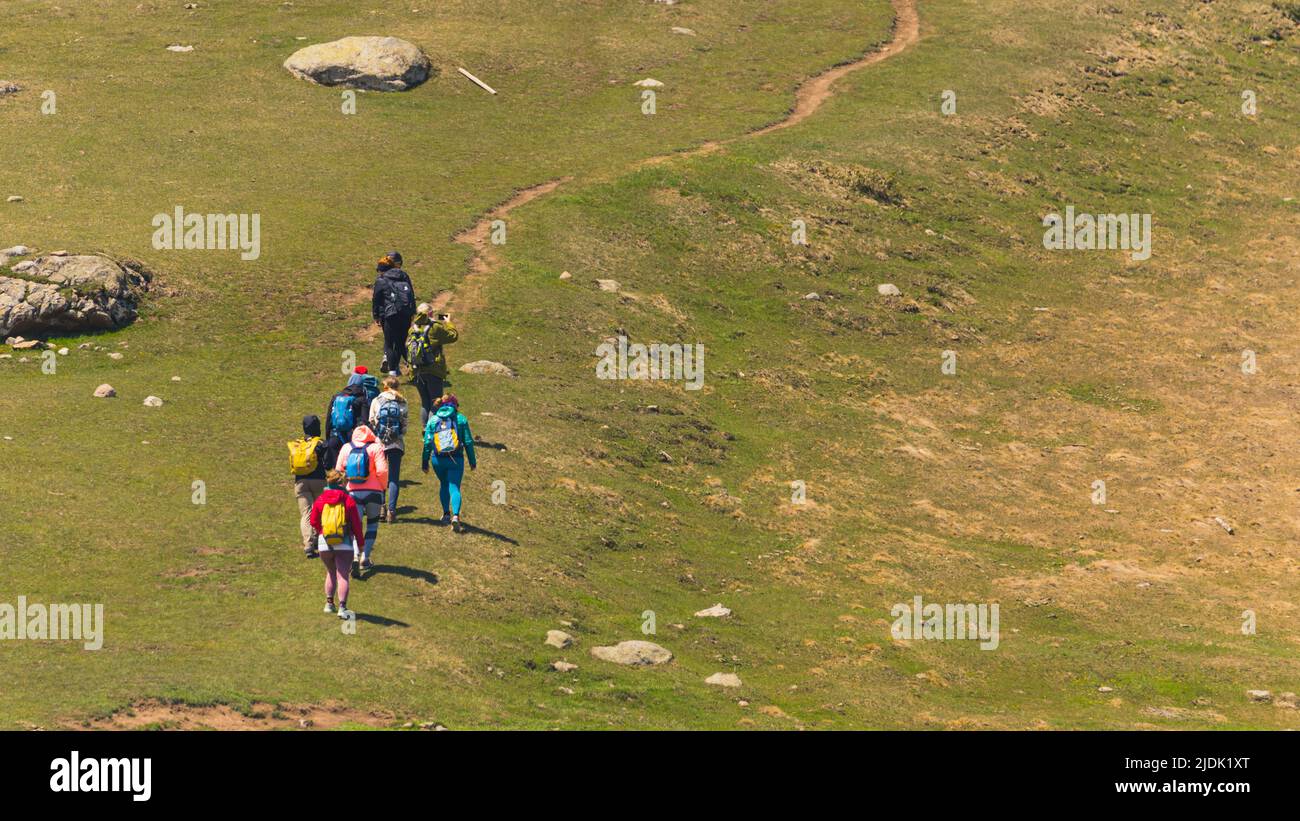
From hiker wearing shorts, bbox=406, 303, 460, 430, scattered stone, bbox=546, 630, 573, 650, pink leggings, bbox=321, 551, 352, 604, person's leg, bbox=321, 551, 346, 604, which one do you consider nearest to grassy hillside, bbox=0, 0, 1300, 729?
scattered stone, bbox=546, 630, 573, 650

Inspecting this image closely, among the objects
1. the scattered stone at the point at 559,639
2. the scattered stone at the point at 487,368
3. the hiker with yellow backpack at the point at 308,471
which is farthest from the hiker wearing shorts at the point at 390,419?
the scattered stone at the point at 487,368

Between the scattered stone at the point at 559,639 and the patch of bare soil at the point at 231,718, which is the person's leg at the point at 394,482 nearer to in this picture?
the scattered stone at the point at 559,639

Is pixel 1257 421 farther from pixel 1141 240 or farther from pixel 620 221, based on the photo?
pixel 620 221

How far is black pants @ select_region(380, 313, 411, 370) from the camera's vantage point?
36.1 metres

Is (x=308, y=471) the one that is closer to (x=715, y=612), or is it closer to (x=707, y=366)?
(x=715, y=612)

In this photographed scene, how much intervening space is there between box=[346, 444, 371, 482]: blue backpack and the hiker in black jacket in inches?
374

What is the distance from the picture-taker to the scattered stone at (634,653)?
27.0 meters

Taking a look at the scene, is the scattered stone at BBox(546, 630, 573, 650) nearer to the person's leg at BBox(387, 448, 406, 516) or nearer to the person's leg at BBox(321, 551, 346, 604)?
the person's leg at BBox(321, 551, 346, 604)

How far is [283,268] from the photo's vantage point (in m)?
44.5

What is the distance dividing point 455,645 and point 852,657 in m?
8.74

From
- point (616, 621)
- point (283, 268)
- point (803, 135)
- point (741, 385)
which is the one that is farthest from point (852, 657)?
point (803, 135)

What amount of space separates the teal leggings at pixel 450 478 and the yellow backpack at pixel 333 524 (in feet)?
16.0

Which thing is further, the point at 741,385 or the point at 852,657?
the point at 741,385

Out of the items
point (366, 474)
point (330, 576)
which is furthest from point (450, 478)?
point (330, 576)
